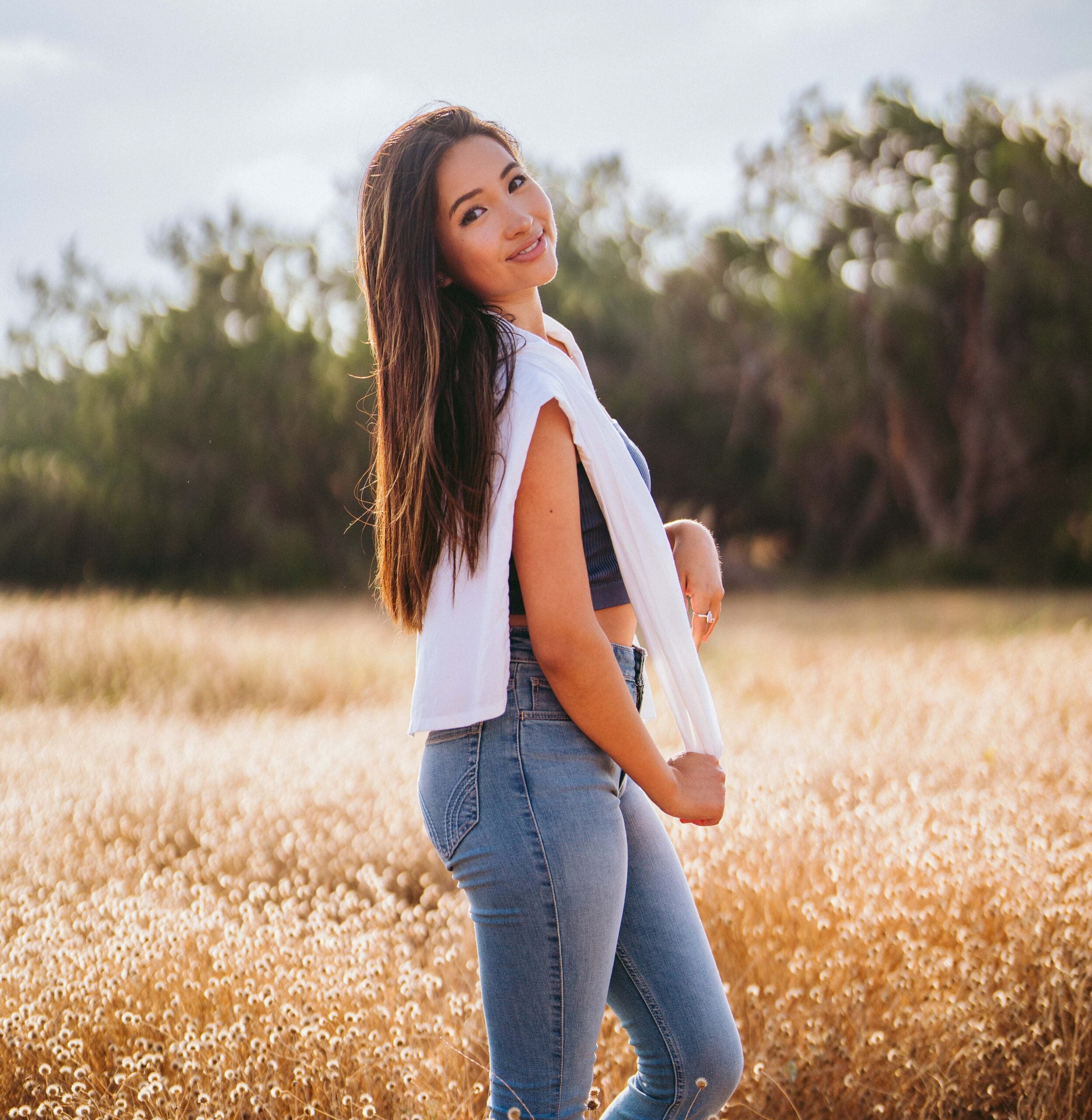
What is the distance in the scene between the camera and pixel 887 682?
22.7 feet

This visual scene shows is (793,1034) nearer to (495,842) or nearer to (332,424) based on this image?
(495,842)

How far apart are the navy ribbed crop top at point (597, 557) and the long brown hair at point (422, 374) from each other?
0.16m

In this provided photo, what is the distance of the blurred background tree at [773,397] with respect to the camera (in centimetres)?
1847

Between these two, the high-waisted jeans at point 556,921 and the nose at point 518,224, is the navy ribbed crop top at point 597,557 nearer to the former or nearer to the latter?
the high-waisted jeans at point 556,921

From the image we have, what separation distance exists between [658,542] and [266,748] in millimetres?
4375

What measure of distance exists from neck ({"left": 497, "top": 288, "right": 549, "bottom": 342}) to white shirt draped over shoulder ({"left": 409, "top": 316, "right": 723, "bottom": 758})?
0.56 feet

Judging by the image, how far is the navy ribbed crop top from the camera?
1.61m

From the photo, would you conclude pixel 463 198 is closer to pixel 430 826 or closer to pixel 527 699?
pixel 527 699

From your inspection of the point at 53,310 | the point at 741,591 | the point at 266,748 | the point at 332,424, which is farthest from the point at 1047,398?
the point at 53,310

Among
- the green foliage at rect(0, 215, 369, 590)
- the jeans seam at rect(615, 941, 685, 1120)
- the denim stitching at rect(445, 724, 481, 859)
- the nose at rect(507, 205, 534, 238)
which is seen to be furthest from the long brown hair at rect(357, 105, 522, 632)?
A: the green foliage at rect(0, 215, 369, 590)

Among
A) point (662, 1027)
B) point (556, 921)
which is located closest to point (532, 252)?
point (556, 921)

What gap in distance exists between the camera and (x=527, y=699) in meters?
1.52

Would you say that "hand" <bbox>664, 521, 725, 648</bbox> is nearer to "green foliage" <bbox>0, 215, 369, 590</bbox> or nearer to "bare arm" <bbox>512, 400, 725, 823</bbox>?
"bare arm" <bbox>512, 400, 725, 823</bbox>

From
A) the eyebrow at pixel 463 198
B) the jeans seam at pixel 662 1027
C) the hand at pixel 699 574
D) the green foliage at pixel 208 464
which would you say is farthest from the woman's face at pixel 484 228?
the green foliage at pixel 208 464
